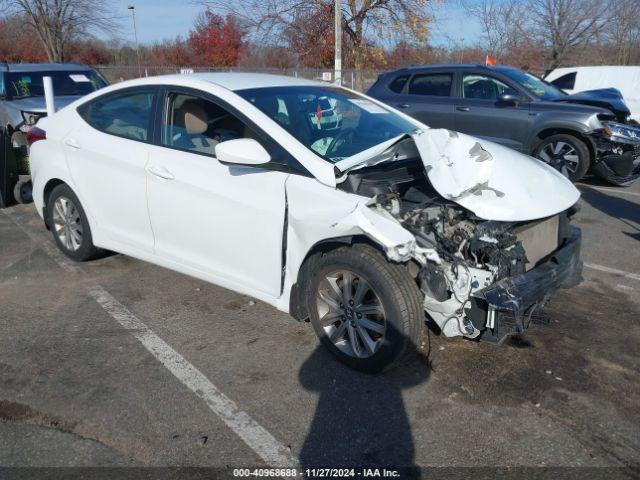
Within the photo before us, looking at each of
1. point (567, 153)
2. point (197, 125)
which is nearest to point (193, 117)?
point (197, 125)

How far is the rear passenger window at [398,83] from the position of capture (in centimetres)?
983

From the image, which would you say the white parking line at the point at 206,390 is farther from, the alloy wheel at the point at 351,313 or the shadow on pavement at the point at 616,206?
the shadow on pavement at the point at 616,206

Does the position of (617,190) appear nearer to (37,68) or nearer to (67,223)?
(67,223)

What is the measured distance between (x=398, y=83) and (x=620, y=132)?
365 centimetres

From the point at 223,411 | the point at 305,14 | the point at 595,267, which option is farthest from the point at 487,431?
the point at 305,14

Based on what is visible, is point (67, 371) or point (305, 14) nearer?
point (67, 371)

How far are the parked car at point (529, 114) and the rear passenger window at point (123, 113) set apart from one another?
18.8 ft

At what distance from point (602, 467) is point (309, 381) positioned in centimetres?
158

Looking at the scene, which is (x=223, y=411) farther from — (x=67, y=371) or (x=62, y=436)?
(x=67, y=371)

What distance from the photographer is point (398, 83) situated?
991 centimetres

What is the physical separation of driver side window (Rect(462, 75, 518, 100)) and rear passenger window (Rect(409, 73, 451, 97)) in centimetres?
29

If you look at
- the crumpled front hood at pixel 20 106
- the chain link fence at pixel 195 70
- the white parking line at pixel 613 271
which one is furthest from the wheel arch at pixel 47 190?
the chain link fence at pixel 195 70

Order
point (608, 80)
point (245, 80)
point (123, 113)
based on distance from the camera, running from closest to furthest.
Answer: point (245, 80) < point (123, 113) < point (608, 80)

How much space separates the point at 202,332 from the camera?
399 cm
